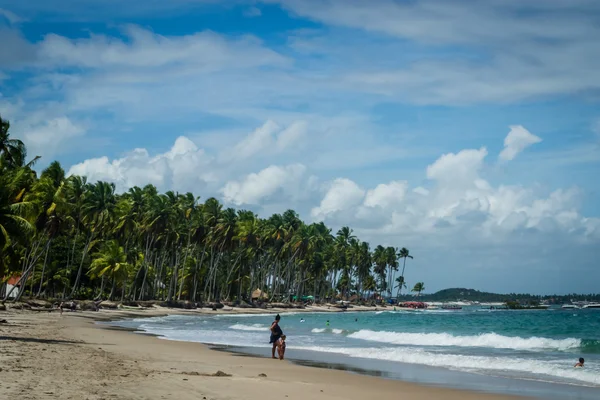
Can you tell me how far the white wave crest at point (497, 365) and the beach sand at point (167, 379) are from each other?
5.07 meters

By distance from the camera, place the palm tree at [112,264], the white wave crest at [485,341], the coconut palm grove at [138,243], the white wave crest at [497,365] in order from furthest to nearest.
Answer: the palm tree at [112,264] < the coconut palm grove at [138,243] < the white wave crest at [485,341] < the white wave crest at [497,365]

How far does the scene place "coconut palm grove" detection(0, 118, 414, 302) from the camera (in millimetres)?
41281

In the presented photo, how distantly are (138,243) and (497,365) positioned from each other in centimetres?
7352

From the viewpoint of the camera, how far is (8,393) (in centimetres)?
971

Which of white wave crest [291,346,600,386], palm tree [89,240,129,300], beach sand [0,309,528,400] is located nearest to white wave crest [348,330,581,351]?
white wave crest [291,346,600,386]

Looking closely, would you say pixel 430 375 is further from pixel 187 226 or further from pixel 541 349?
pixel 187 226

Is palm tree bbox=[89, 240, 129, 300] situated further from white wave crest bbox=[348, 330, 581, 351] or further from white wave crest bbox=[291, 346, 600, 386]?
white wave crest bbox=[291, 346, 600, 386]

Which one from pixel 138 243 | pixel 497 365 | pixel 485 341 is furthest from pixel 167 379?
pixel 138 243

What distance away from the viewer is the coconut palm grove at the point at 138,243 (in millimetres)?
41281

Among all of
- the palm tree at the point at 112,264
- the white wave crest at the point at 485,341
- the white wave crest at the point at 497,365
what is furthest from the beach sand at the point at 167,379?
the palm tree at the point at 112,264

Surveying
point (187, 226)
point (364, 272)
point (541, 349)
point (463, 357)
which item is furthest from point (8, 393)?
point (364, 272)

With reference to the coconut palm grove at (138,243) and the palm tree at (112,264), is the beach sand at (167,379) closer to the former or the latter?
the coconut palm grove at (138,243)

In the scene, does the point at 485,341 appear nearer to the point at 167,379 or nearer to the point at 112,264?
the point at 167,379

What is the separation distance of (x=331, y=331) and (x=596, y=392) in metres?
28.9
